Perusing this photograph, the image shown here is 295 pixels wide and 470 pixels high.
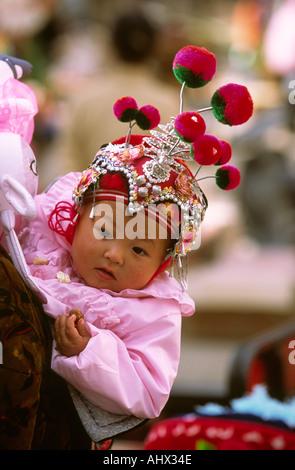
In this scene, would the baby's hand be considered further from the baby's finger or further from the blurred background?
the blurred background

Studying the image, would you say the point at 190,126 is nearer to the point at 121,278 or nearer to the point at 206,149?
the point at 206,149

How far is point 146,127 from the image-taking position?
1.18 meters

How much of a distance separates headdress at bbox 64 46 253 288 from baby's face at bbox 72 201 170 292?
0.03 meters

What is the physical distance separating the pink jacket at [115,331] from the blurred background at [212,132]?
99 centimetres

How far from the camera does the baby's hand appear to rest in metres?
1.08

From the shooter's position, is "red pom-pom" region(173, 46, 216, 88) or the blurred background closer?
"red pom-pom" region(173, 46, 216, 88)

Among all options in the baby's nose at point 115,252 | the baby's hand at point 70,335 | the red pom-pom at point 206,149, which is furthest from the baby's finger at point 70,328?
the red pom-pom at point 206,149

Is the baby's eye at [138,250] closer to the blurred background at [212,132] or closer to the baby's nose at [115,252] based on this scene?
the baby's nose at [115,252]

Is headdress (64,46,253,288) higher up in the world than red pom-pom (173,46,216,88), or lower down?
lower down

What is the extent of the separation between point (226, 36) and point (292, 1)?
3.04 metres

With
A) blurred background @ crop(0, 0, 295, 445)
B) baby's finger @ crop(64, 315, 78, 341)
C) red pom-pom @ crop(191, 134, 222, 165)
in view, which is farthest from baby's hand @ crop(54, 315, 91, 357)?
blurred background @ crop(0, 0, 295, 445)

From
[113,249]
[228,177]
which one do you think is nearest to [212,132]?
[228,177]

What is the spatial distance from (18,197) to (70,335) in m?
0.24

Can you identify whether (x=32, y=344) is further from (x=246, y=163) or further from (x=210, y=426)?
(x=246, y=163)
